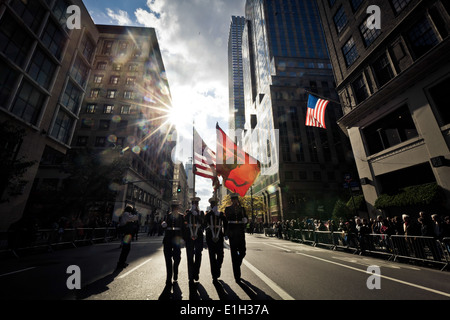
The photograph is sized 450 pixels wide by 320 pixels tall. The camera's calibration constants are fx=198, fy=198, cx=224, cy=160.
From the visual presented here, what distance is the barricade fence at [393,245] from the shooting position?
7.43 m

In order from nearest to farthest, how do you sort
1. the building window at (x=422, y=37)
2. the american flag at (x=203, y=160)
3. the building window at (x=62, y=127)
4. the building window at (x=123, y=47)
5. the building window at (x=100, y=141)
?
the building window at (x=422, y=37), the american flag at (x=203, y=160), the building window at (x=62, y=127), the building window at (x=100, y=141), the building window at (x=123, y=47)

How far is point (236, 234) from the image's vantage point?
560 centimetres

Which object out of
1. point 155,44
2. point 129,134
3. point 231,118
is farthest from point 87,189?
point 231,118

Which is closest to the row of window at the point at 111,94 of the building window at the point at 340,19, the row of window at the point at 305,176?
the row of window at the point at 305,176

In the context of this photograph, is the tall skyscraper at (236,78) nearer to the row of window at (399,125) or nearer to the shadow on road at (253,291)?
the row of window at (399,125)

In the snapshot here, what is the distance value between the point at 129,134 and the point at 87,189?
62.1 ft

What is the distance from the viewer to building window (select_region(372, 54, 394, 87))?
1554 centimetres

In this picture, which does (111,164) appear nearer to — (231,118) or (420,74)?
(420,74)

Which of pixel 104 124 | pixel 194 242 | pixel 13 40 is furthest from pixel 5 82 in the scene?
pixel 104 124

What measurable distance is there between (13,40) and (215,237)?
23.1m

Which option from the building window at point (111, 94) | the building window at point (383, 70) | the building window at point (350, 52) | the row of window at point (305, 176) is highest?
the building window at point (111, 94)

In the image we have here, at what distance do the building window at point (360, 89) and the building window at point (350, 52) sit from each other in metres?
2.17

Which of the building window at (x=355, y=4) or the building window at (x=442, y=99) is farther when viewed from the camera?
the building window at (x=355, y=4)

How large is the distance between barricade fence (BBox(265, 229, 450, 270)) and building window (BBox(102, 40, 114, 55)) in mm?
53025
